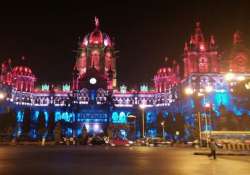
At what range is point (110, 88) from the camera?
5384 inches

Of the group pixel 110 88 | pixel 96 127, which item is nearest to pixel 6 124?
pixel 96 127

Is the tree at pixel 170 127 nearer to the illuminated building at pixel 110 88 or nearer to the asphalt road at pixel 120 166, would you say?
the illuminated building at pixel 110 88

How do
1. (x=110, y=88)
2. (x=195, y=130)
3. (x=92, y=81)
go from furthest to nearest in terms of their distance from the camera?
1. (x=110, y=88)
2. (x=92, y=81)
3. (x=195, y=130)

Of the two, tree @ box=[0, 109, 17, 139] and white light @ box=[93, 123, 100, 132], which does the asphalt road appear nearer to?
tree @ box=[0, 109, 17, 139]

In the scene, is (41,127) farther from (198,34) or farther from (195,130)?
(198,34)

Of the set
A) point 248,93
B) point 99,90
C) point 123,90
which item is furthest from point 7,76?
point 248,93

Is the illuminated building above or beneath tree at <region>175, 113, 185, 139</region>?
above

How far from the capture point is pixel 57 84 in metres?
149

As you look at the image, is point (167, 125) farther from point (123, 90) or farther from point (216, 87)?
point (123, 90)

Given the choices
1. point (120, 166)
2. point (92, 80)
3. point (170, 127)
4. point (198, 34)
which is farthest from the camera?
point (92, 80)

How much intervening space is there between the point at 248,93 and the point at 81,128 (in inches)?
2438

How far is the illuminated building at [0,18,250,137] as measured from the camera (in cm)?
11025

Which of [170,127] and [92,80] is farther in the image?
[92,80]

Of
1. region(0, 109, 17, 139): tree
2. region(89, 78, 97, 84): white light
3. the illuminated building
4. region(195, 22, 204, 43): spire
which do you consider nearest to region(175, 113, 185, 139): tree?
the illuminated building
